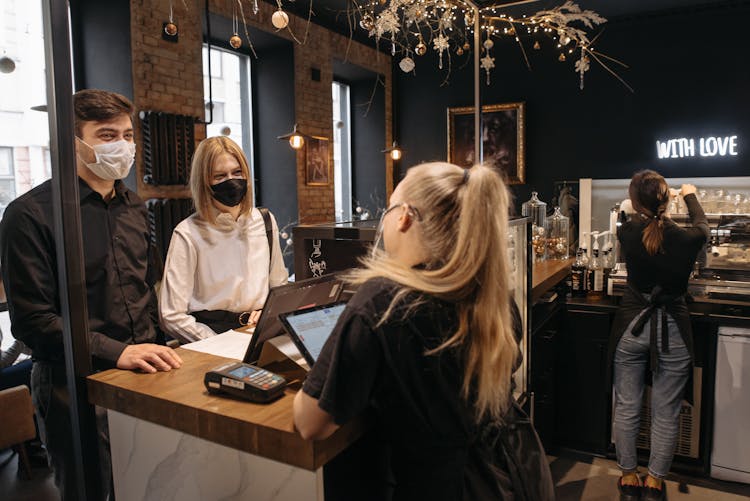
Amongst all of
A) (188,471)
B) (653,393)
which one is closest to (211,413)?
(188,471)

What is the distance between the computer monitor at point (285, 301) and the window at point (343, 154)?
21.5ft

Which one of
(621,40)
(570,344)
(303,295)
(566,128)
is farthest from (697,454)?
(621,40)

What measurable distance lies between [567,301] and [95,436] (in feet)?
9.59

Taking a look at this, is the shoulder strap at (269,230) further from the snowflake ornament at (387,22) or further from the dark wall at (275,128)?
the dark wall at (275,128)

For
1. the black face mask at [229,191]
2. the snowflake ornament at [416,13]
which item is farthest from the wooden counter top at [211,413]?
the snowflake ornament at [416,13]

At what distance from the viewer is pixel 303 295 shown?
152cm

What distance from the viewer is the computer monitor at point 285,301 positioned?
1427mm

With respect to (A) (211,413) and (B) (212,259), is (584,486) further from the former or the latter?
(A) (211,413)

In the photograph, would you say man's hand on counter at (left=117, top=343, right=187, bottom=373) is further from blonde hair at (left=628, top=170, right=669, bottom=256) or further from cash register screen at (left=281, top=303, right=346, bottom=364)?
blonde hair at (left=628, top=170, right=669, bottom=256)

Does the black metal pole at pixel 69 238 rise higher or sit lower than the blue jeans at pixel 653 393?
higher

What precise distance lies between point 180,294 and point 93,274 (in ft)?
1.02

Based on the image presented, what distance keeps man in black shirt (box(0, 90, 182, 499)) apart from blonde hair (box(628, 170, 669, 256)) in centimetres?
240

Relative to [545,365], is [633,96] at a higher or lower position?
higher

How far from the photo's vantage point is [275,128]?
6566 millimetres
